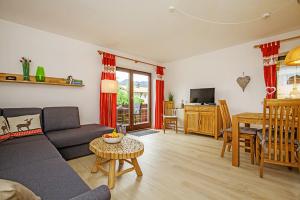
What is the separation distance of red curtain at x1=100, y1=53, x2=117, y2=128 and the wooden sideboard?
82.3 inches

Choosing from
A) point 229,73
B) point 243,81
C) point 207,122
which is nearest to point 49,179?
point 207,122

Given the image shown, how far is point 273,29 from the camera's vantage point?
294cm

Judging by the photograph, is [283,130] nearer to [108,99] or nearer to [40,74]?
[108,99]

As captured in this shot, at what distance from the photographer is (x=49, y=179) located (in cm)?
105

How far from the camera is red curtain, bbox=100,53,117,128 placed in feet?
12.1

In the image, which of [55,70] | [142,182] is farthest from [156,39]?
[142,182]

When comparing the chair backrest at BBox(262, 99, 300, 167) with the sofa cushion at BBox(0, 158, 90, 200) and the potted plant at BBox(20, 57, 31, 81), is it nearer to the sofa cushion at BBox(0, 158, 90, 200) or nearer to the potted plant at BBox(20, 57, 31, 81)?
the sofa cushion at BBox(0, 158, 90, 200)

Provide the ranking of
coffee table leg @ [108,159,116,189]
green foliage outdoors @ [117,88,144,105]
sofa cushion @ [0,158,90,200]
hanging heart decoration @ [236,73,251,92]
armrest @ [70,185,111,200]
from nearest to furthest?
armrest @ [70,185,111,200] → sofa cushion @ [0,158,90,200] → coffee table leg @ [108,159,116,189] → hanging heart decoration @ [236,73,251,92] → green foliage outdoors @ [117,88,144,105]

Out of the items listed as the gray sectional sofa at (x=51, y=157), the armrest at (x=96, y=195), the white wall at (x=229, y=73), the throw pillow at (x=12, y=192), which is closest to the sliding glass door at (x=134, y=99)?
the white wall at (x=229, y=73)

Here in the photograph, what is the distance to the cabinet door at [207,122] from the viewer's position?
3.85 meters

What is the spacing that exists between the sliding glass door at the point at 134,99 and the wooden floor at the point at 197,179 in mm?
2092

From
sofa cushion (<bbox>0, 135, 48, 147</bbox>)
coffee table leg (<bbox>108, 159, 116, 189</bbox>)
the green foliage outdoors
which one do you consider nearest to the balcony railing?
the green foliage outdoors

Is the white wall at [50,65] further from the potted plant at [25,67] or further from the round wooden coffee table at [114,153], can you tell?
the round wooden coffee table at [114,153]

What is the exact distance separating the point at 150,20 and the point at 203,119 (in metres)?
2.79
